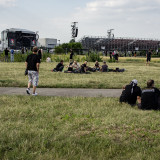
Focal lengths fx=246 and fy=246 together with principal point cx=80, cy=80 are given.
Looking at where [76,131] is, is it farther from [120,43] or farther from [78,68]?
[120,43]

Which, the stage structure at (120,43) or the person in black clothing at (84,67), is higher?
the stage structure at (120,43)

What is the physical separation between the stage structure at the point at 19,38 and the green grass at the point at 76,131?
2472 cm

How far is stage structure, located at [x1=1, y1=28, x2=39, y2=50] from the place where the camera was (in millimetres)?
30448

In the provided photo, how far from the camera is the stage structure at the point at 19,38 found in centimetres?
3045

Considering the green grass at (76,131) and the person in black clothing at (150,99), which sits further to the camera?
the person in black clothing at (150,99)

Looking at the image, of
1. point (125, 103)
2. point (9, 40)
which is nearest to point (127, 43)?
point (9, 40)

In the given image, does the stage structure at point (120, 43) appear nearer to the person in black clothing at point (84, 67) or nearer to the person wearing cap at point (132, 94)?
the person in black clothing at point (84, 67)

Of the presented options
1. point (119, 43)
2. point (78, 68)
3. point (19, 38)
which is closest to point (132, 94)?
point (78, 68)

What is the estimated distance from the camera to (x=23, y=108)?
6328mm

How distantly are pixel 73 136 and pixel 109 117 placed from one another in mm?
1448

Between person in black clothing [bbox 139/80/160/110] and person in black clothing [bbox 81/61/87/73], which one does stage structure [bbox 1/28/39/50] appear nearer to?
person in black clothing [bbox 81/61/87/73]

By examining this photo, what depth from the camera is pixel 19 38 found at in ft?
102

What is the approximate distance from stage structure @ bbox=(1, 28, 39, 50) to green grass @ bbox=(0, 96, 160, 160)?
24721mm

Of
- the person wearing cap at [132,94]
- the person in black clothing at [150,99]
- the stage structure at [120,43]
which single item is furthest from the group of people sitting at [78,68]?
the stage structure at [120,43]
